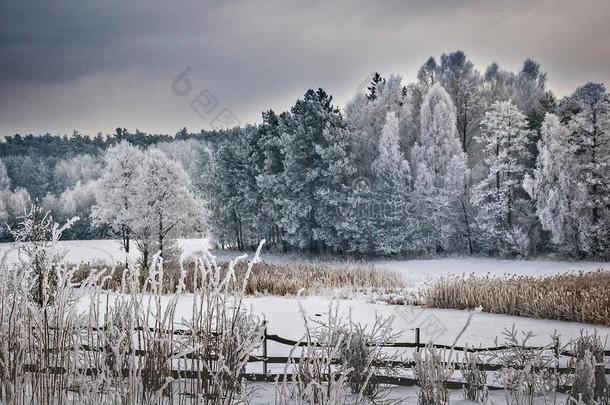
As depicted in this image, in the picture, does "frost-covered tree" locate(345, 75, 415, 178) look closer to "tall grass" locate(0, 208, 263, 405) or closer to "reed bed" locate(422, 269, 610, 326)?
"reed bed" locate(422, 269, 610, 326)

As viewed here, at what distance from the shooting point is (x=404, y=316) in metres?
13.4

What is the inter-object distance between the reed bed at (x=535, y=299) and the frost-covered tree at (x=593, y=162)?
35.8ft

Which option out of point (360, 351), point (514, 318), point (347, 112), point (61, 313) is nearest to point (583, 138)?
point (347, 112)

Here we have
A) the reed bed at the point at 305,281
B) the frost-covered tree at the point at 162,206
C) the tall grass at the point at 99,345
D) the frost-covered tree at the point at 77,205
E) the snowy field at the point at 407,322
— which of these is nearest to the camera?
the tall grass at the point at 99,345

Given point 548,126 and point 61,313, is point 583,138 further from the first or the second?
point 61,313

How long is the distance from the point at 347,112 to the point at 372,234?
873cm

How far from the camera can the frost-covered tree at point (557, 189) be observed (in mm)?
25562

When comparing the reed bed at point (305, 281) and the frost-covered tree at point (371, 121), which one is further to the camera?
the frost-covered tree at point (371, 121)

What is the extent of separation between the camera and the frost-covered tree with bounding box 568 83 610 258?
2512 centimetres

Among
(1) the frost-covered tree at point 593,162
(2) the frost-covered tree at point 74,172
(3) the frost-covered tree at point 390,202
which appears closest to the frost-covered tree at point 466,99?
(3) the frost-covered tree at point 390,202

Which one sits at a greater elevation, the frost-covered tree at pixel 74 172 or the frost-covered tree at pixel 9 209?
the frost-covered tree at pixel 74 172

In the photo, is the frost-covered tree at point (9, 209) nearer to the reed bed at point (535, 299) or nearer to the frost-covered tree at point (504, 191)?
the frost-covered tree at point (504, 191)

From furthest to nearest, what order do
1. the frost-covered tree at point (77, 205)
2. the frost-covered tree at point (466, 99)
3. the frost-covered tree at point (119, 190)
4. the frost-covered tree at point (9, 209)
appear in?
the frost-covered tree at point (77, 205) → the frost-covered tree at point (9, 209) → the frost-covered tree at point (466, 99) → the frost-covered tree at point (119, 190)

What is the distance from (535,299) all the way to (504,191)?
55.4 feet
